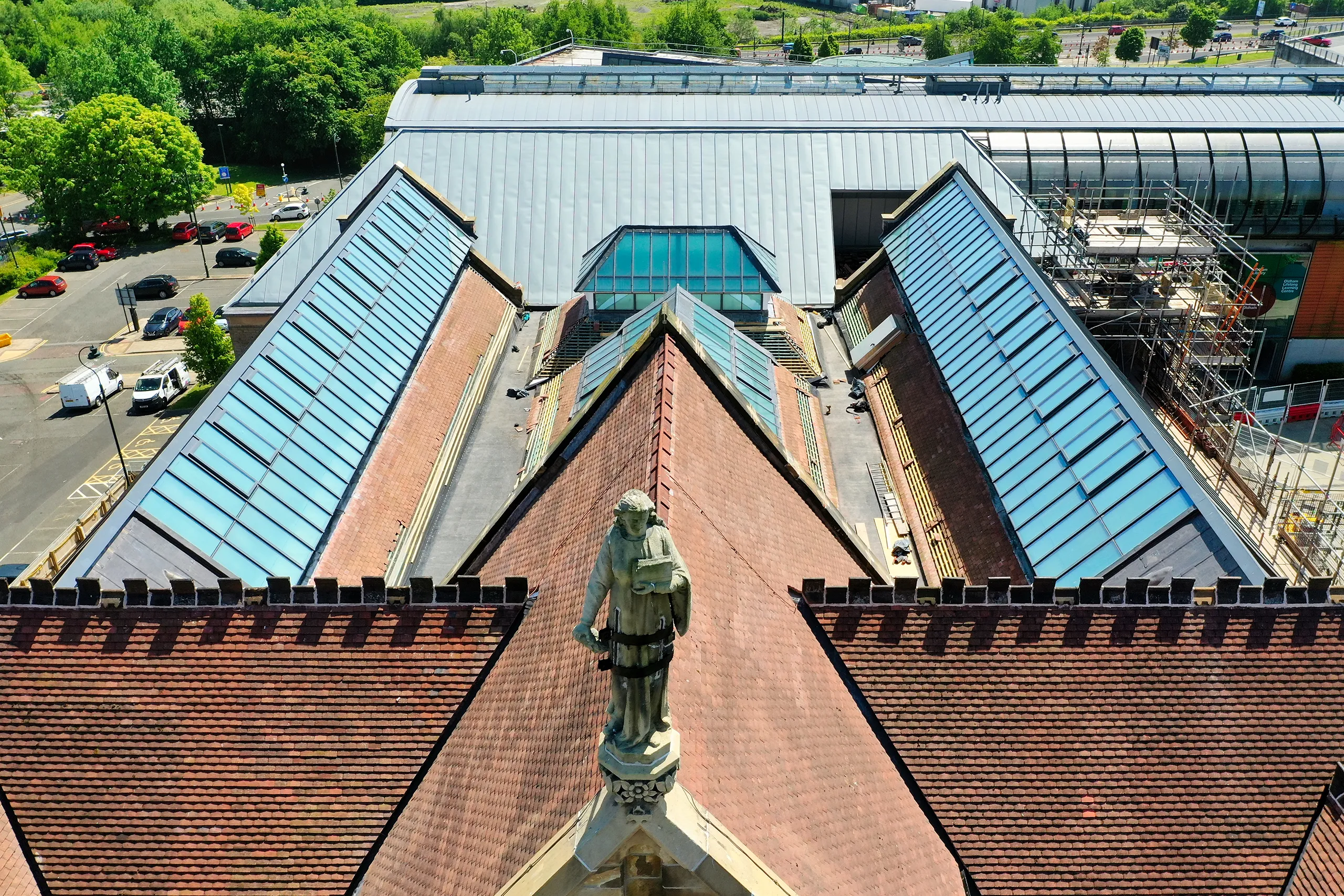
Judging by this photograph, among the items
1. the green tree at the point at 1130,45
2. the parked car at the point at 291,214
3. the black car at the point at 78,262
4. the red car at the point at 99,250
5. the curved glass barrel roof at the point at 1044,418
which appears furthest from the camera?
the green tree at the point at 1130,45

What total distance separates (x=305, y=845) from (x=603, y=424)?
13.5 m

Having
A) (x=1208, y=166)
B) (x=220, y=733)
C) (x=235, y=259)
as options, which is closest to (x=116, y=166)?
(x=235, y=259)

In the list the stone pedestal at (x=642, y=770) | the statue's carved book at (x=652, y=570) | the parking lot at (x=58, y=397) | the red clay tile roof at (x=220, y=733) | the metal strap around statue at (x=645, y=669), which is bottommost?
the parking lot at (x=58, y=397)

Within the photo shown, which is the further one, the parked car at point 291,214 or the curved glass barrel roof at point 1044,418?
the parked car at point 291,214

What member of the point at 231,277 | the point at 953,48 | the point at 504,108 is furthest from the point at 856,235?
the point at 953,48

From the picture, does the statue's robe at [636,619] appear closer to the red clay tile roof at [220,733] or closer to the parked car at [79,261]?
the red clay tile roof at [220,733]

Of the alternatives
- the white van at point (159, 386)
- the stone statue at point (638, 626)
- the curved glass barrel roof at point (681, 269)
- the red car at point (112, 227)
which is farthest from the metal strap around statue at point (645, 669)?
the red car at point (112, 227)

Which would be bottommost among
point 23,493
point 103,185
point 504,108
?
point 23,493

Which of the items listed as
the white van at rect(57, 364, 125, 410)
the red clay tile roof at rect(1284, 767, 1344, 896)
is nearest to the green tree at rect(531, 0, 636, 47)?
the white van at rect(57, 364, 125, 410)

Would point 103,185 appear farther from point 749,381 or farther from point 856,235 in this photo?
point 749,381

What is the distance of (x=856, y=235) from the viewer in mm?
74750

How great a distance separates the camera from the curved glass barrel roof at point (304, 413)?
106 ft

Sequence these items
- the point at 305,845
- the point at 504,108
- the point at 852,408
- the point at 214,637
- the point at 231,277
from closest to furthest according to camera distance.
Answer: the point at 305,845 → the point at 214,637 → the point at 852,408 → the point at 504,108 → the point at 231,277

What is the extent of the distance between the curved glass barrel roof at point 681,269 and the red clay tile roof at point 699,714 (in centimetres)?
2093
